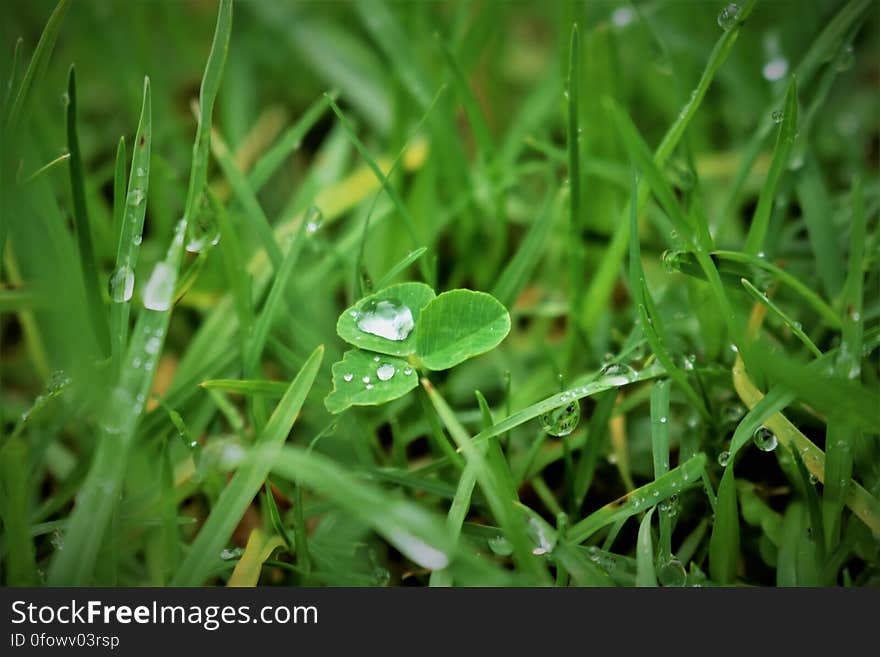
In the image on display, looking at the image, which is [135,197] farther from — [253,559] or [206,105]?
[253,559]

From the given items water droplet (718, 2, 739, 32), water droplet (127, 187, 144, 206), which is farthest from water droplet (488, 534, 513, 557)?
water droplet (718, 2, 739, 32)

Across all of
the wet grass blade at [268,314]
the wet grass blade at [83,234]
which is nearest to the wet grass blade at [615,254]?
the wet grass blade at [268,314]

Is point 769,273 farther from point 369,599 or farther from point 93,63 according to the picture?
point 93,63

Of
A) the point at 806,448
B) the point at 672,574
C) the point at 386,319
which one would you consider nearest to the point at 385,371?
the point at 386,319

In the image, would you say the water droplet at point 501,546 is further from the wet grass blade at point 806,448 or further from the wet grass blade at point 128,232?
the wet grass blade at point 128,232

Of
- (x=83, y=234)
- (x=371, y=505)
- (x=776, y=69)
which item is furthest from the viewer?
(x=776, y=69)

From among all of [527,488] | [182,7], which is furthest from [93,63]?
[527,488]
